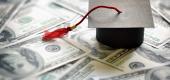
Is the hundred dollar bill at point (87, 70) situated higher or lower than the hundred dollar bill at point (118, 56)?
lower

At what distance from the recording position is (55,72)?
0.67 metres

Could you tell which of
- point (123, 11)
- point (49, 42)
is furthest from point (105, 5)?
point (49, 42)

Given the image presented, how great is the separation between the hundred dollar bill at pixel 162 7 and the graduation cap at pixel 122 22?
0.40ft

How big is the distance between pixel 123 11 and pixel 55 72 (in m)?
0.21

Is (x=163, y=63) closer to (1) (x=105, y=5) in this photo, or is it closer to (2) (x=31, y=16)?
(1) (x=105, y=5)

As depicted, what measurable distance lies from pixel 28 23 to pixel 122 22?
256 millimetres

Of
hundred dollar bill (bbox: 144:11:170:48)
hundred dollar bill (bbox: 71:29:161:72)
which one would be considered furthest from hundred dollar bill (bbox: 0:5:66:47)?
hundred dollar bill (bbox: 144:11:170:48)

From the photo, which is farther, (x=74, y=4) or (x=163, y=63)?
(x=74, y=4)

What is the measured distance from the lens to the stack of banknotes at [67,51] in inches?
26.2

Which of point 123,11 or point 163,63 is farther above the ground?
point 123,11

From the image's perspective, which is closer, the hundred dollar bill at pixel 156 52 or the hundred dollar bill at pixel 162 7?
the hundred dollar bill at pixel 156 52

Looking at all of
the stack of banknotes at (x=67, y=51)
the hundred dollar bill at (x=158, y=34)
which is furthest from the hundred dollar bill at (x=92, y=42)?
the hundred dollar bill at (x=158, y=34)

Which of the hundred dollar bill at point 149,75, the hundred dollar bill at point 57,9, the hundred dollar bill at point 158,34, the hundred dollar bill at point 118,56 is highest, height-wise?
the hundred dollar bill at point 57,9

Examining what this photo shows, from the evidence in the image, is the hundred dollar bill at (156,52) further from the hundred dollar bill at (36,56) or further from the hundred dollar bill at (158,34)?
the hundred dollar bill at (36,56)
